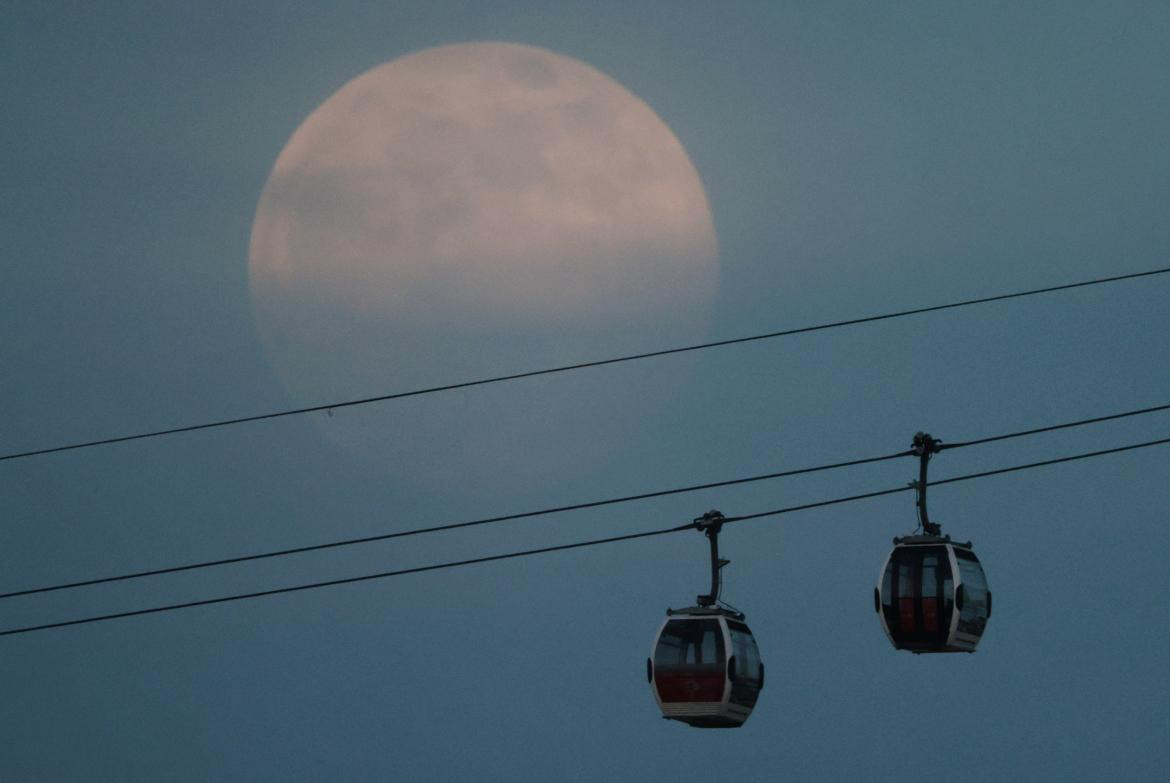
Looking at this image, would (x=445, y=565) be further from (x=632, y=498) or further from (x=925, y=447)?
(x=925, y=447)

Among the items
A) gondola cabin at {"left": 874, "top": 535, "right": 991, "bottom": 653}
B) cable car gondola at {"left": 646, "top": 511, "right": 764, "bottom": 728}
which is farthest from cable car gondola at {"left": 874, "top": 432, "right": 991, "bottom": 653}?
cable car gondola at {"left": 646, "top": 511, "right": 764, "bottom": 728}

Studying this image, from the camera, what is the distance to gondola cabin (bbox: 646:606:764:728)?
21.0 metres

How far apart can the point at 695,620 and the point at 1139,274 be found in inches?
265

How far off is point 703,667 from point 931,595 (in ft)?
9.51

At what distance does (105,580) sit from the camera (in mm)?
19844

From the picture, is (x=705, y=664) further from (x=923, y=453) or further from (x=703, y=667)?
(x=923, y=453)

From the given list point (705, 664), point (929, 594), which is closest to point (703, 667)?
point (705, 664)

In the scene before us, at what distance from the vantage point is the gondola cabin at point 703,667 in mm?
20953

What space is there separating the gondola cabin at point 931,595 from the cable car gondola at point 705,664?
184 centimetres

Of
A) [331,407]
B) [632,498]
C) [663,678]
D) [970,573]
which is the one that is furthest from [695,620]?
[331,407]

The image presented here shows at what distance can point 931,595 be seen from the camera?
20.5m

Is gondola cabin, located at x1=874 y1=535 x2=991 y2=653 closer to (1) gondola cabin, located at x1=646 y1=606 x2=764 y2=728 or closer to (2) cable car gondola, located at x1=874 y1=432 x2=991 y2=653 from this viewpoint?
(2) cable car gondola, located at x1=874 y1=432 x2=991 y2=653

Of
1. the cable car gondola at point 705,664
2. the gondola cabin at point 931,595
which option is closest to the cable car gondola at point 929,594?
the gondola cabin at point 931,595

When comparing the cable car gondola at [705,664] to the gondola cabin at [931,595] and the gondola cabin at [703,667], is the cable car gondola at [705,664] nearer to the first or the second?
the gondola cabin at [703,667]
